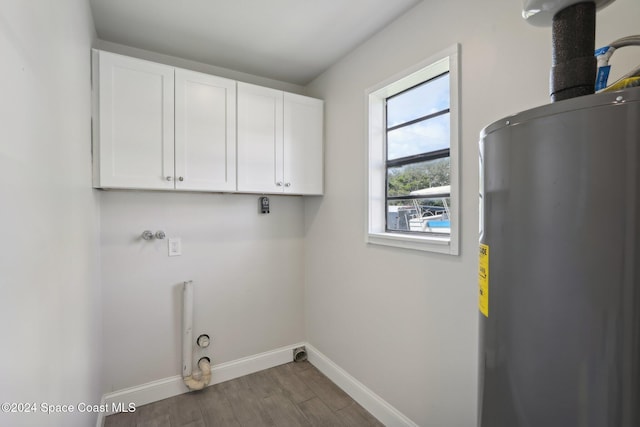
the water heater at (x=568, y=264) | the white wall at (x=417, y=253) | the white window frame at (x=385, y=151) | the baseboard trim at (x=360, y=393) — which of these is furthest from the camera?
the baseboard trim at (x=360, y=393)

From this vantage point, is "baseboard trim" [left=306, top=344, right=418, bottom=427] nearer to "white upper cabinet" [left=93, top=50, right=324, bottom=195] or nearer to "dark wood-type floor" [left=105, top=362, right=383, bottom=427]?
"dark wood-type floor" [left=105, top=362, right=383, bottom=427]

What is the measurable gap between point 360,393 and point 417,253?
1145 mm

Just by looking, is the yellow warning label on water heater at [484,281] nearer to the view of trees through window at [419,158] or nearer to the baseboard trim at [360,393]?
the view of trees through window at [419,158]

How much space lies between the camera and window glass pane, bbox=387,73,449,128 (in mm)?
1756

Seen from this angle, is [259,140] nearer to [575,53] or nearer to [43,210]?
[43,210]

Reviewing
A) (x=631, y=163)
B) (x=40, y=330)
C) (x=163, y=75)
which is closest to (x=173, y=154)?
(x=163, y=75)

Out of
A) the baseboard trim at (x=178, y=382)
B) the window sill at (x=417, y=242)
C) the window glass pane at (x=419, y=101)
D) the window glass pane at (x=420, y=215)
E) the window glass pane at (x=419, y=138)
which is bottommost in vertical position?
the baseboard trim at (x=178, y=382)

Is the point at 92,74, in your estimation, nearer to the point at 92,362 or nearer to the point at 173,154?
the point at 173,154

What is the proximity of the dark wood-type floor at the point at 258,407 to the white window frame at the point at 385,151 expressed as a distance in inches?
46.6

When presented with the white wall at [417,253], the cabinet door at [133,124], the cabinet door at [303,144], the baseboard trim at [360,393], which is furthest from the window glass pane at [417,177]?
the cabinet door at [133,124]

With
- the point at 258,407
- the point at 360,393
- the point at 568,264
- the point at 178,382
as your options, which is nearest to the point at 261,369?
the point at 258,407

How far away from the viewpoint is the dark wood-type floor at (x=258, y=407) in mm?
1958

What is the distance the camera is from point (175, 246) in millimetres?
2287

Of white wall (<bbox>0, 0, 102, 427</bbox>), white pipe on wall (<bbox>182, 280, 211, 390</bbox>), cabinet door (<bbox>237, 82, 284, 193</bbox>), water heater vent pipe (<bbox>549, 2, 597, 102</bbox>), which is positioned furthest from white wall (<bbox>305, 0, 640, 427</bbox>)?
white wall (<bbox>0, 0, 102, 427</bbox>)
